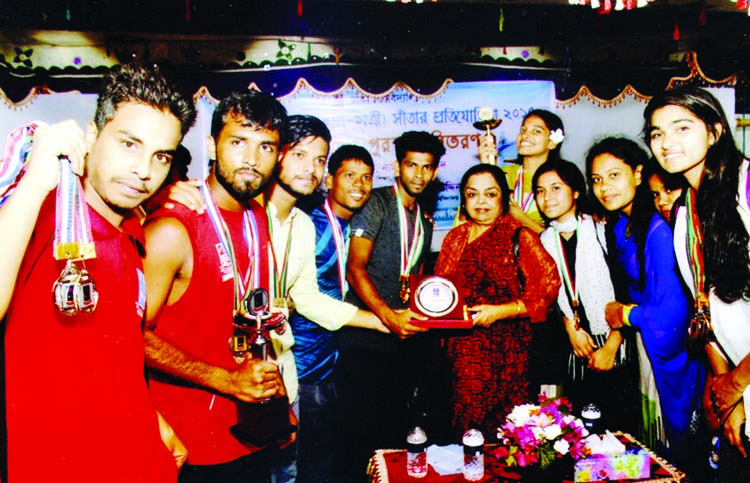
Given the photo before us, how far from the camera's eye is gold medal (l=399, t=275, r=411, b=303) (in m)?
3.29

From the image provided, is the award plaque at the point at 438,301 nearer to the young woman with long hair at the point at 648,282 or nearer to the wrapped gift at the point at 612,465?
the wrapped gift at the point at 612,465

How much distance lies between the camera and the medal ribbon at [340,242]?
3.23 meters

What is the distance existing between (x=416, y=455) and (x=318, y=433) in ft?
2.42

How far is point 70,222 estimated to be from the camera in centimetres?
200

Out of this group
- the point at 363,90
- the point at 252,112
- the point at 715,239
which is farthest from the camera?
the point at 363,90

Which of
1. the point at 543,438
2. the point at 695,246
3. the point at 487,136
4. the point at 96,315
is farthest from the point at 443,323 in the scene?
the point at 96,315

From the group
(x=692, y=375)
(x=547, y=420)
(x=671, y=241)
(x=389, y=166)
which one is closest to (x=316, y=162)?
(x=389, y=166)

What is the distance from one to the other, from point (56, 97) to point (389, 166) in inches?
71.1

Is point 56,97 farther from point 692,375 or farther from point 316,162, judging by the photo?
point 692,375

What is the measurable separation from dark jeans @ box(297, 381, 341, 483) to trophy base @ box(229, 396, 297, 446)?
0.37 meters

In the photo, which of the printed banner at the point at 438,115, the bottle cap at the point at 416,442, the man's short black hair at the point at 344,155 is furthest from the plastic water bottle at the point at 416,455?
the man's short black hair at the point at 344,155

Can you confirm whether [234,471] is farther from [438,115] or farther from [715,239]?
[715,239]

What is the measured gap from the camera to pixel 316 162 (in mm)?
3156

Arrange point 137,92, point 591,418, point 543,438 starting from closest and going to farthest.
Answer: point 137,92 → point 543,438 → point 591,418
